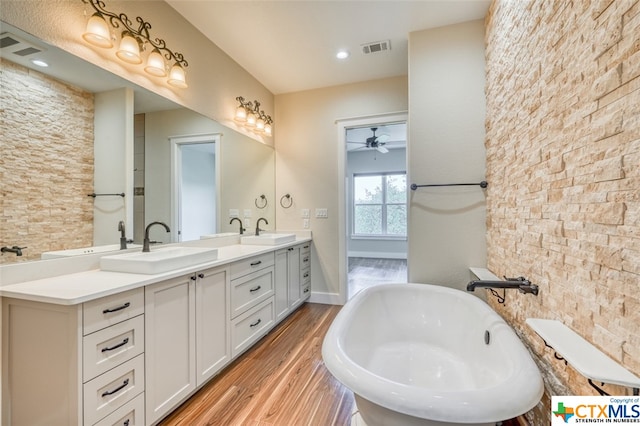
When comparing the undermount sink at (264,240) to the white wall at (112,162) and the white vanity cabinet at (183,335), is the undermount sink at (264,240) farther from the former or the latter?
the white wall at (112,162)

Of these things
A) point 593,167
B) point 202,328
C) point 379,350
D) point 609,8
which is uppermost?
point 609,8

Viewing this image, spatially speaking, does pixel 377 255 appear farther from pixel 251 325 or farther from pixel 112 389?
pixel 112 389

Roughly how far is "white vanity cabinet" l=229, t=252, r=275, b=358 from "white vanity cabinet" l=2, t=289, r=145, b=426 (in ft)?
2.72

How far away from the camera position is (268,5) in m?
2.08

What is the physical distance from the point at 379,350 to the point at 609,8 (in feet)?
6.80

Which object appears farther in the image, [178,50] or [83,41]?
[178,50]

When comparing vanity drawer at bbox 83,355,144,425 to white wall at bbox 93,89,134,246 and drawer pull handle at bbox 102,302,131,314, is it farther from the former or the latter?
white wall at bbox 93,89,134,246

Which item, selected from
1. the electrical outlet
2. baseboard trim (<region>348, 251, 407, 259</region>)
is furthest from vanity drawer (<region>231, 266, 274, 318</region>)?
baseboard trim (<region>348, 251, 407, 259</region>)

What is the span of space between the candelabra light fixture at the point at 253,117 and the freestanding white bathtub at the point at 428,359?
7.23 feet

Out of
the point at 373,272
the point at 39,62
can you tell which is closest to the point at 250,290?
the point at 39,62

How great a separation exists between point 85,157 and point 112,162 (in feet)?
0.51

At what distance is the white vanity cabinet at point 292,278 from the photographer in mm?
2773

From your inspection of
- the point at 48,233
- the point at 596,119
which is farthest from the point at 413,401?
the point at 48,233

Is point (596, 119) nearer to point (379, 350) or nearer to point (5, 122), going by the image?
point (379, 350)
